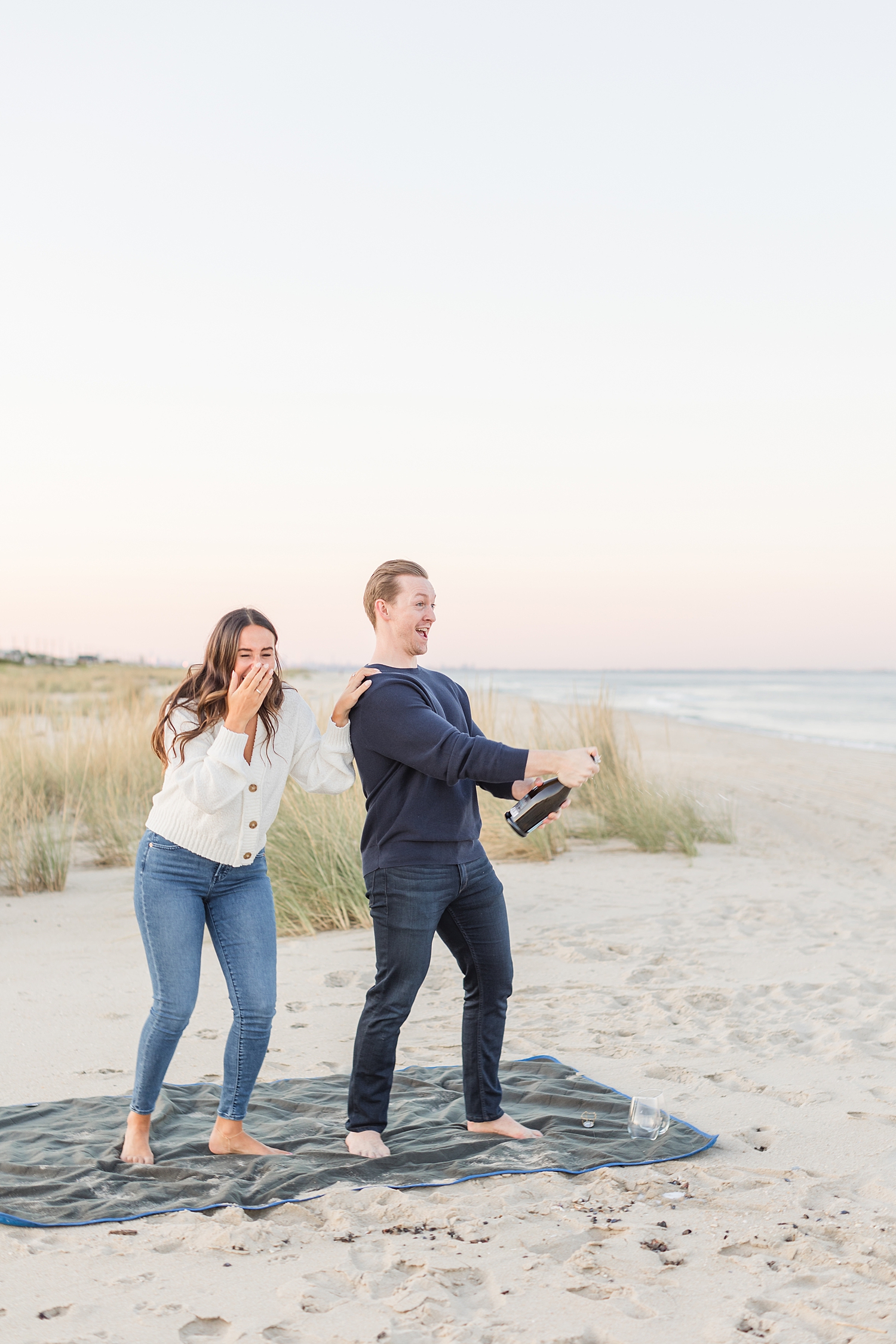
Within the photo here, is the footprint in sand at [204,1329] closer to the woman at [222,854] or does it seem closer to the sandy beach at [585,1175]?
the sandy beach at [585,1175]

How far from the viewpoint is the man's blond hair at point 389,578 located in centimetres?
355

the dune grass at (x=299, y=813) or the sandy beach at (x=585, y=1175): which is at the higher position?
the dune grass at (x=299, y=813)

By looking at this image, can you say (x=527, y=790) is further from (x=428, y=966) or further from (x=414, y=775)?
(x=428, y=966)

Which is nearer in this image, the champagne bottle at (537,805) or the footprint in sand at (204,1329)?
the footprint in sand at (204,1329)

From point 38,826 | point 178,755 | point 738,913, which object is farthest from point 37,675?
point 178,755

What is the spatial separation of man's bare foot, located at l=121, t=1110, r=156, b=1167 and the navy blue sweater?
106 centimetres

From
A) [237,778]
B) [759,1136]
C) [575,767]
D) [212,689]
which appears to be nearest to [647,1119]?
[759,1136]

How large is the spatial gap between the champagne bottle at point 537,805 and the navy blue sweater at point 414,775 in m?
0.09

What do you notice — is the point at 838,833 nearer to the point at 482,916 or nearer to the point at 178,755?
the point at 482,916

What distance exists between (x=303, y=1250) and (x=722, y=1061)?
2183mm

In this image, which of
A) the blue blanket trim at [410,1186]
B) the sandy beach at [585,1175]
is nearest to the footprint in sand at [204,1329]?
the sandy beach at [585,1175]

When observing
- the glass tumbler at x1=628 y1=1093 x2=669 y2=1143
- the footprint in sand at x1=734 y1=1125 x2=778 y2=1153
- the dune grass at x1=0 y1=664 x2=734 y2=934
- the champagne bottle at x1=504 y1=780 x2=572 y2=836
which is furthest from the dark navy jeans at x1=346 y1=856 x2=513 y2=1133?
Result: the dune grass at x1=0 y1=664 x2=734 y2=934

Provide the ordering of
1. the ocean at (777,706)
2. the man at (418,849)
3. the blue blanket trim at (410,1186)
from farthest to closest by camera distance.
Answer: the ocean at (777,706), the man at (418,849), the blue blanket trim at (410,1186)

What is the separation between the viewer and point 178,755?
339cm
